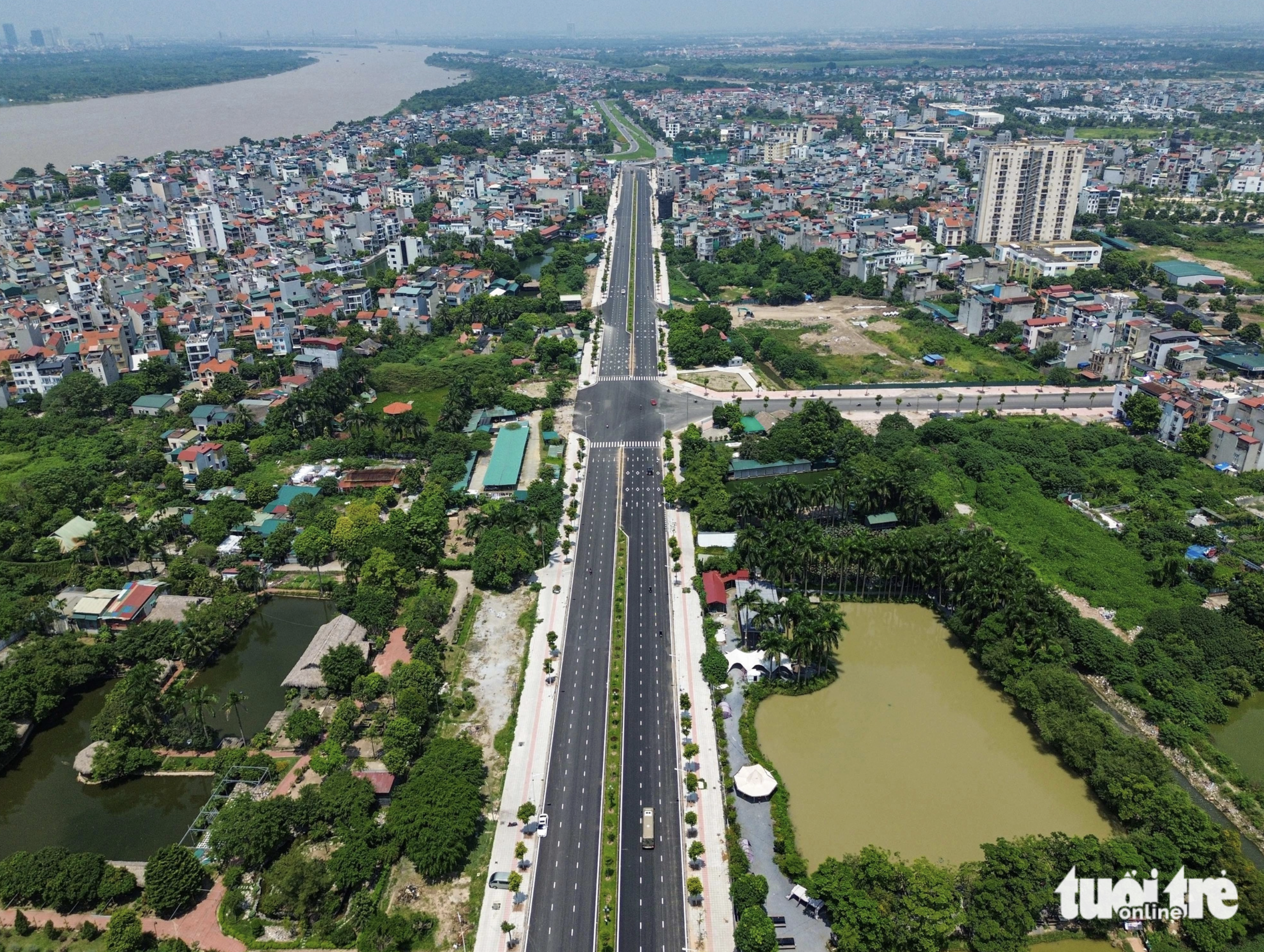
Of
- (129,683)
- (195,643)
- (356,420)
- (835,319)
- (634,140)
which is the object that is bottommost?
(195,643)

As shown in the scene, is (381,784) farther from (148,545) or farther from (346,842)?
(148,545)

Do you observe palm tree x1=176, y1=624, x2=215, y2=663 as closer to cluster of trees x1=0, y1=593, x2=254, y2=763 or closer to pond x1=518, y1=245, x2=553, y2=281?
cluster of trees x1=0, y1=593, x2=254, y2=763

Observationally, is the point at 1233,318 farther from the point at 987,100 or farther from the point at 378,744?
the point at 987,100

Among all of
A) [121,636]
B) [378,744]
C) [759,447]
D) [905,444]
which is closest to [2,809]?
[121,636]

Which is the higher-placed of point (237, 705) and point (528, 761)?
point (528, 761)

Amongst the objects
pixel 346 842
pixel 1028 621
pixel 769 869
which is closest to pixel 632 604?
pixel 769 869

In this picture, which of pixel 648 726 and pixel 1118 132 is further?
pixel 1118 132

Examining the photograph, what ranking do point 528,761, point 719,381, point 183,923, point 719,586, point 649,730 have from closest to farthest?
point 183,923 → point 528,761 → point 649,730 → point 719,586 → point 719,381
